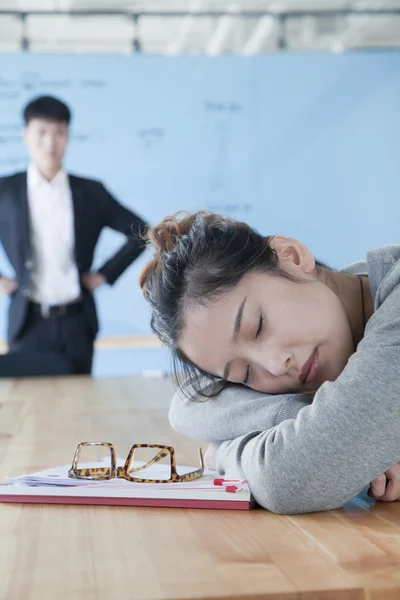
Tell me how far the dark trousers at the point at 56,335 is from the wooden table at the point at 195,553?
3084 mm

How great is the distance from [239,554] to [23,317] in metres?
3.46

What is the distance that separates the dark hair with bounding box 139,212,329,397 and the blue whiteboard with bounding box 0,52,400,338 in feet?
11.1

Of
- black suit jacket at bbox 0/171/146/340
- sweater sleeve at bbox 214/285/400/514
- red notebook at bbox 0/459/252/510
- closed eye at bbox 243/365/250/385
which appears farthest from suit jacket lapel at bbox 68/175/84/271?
sweater sleeve at bbox 214/285/400/514

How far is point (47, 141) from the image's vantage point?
170 inches

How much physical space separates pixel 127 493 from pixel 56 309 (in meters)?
3.15

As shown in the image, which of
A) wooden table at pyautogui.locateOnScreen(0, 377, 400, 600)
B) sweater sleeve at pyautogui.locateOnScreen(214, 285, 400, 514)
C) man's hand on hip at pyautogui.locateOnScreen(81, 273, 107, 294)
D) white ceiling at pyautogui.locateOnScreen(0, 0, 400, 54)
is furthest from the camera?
white ceiling at pyautogui.locateOnScreen(0, 0, 400, 54)

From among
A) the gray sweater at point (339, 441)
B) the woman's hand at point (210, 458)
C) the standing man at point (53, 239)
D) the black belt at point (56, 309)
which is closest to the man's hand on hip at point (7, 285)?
the standing man at point (53, 239)

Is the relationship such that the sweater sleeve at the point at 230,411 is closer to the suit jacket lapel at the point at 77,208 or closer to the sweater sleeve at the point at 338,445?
the sweater sleeve at the point at 338,445

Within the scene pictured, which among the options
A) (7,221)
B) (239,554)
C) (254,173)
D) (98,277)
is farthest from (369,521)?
(254,173)

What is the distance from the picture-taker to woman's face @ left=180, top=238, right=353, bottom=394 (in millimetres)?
1063

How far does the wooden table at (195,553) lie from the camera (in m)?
0.63

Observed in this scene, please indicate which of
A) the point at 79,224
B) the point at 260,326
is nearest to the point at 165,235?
the point at 260,326

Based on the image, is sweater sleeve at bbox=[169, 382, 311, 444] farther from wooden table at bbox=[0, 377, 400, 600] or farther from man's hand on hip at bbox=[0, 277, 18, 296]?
man's hand on hip at bbox=[0, 277, 18, 296]

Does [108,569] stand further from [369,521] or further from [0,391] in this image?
[0,391]
